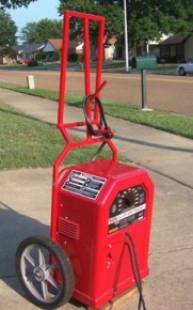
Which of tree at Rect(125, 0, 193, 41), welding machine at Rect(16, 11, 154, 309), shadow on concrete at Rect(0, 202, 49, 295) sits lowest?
shadow on concrete at Rect(0, 202, 49, 295)

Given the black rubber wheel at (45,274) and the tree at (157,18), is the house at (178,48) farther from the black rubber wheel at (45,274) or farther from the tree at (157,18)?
the black rubber wheel at (45,274)

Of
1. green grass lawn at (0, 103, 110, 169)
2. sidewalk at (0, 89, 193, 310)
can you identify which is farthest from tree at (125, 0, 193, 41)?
sidewalk at (0, 89, 193, 310)

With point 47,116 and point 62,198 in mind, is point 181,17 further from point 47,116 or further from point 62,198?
point 62,198

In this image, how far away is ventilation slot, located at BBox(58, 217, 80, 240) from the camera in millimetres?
3303

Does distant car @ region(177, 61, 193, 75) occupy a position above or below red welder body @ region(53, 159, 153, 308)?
above

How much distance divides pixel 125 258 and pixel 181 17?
59959mm

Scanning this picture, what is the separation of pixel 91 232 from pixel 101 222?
4.1 inches

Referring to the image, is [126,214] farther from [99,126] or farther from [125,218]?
[99,126]

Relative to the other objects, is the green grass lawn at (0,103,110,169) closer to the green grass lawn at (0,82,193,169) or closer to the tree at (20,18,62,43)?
the green grass lawn at (0,82,193,169)

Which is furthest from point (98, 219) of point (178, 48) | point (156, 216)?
point (178, 48)

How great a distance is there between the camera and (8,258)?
4.29m

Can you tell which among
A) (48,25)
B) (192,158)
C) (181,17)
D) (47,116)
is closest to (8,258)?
(192,158)

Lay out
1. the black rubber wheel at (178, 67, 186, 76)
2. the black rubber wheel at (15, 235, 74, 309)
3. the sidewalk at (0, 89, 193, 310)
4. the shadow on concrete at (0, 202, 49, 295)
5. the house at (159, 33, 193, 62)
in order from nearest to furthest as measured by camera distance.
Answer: the black rubber wheel at (15, 235, 74, 309)
the sidewalk at (0, 89, 193, 310)
the shadow on concrete at (0, 202, 49, 295)
the black rubber wheel at (178, 67, 186, 76)
the house at (159, 33, 193, 62)

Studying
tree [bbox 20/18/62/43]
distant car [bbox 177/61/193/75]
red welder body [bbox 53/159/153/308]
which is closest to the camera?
red welder body [bbox 53/159/153/308]
